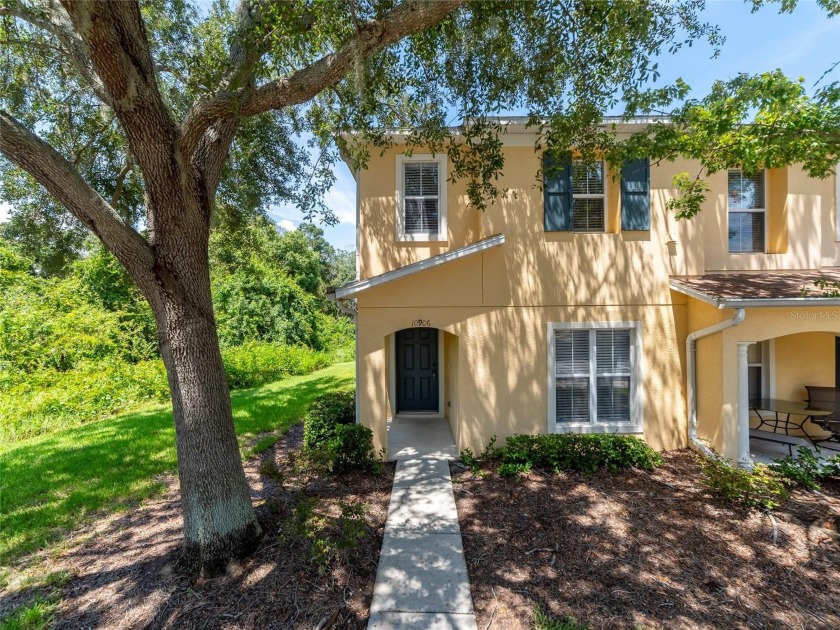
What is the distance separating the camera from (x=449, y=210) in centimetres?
696

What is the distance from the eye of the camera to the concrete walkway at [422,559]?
10.1 feet

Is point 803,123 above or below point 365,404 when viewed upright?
above

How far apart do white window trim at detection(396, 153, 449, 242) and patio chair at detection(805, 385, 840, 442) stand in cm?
747

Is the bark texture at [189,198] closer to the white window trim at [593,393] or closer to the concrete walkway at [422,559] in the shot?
the concrete walkway at [422,559]

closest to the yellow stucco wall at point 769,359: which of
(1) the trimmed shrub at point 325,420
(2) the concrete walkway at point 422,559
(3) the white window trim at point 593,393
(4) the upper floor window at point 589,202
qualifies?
(3) the white window trim at point 593,393

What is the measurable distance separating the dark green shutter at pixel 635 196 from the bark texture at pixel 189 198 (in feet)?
15.4

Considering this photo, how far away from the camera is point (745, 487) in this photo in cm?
466

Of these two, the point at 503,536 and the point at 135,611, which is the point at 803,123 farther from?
the point at 135,611

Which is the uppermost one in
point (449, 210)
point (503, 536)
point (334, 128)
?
point (334, 128)

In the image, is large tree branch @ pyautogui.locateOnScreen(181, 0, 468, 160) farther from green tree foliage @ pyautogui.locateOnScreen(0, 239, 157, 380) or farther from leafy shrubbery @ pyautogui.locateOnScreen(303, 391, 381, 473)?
green tree foliage @ pyautogui.locateOnScreen(0, 239, 157, 380)

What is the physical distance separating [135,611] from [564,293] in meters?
7.12

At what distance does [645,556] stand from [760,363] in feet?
19.5

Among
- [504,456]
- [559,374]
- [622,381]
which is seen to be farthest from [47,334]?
[622,381]

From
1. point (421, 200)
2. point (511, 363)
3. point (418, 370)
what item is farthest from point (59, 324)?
point (511, 363)
